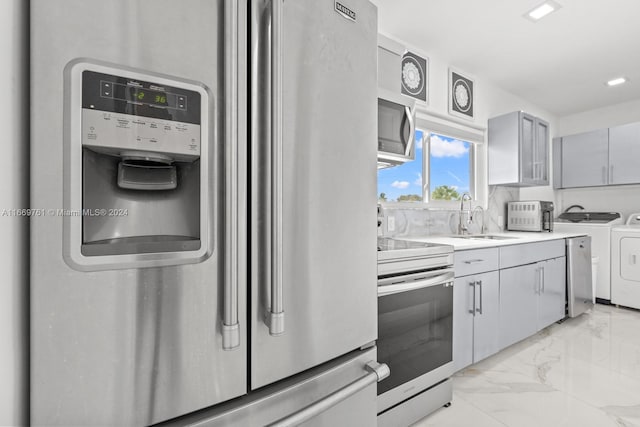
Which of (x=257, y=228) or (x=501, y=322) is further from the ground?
(x=257, y=228)

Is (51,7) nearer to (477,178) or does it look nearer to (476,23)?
(476,23)

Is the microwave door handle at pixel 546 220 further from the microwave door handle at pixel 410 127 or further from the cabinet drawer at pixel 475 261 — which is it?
the microwave door handle at pixel 410 127

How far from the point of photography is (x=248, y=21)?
2.45ft

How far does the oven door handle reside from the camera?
140 cm

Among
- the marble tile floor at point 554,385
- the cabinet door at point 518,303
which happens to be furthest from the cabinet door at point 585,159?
the cabinet door at point 518,303

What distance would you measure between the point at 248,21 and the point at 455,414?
6.74 feet

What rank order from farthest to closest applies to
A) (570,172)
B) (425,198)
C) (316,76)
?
(570,172)
(425,198)
(316,76)

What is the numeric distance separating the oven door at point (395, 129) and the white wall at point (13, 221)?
4.54ft

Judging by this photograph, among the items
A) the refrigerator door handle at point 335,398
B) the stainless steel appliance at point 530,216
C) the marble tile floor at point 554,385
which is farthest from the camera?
the stainless steel appliance at point 530,216

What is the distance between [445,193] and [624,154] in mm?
2533

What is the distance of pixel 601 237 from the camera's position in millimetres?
3645

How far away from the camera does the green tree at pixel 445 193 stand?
3000mm

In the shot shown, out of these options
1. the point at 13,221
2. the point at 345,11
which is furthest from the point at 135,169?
the point at 345,11

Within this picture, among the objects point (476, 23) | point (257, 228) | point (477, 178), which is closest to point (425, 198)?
point (477, 178)
